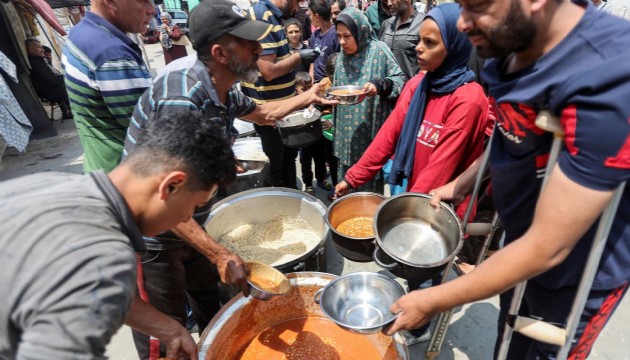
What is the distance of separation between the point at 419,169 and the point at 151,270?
191 cm

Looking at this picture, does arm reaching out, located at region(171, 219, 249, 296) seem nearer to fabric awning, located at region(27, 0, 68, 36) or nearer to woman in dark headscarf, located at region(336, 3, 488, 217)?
woman in dark headscarf, located at region(336, 3, 488, 217)

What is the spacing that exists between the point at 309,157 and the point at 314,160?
16 cm

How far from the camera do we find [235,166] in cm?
138

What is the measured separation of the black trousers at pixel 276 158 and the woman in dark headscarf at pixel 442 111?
176cm

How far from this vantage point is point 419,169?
8.08 feet

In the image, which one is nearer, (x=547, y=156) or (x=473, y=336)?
(x=547, y=156)

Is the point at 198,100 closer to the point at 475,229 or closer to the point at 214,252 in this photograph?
the point at 214,252

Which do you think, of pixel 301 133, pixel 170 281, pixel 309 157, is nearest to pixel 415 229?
pixel 170 281

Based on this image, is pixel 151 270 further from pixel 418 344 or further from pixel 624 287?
pixel 624 287

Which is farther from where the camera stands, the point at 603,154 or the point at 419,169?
the point at 419,169

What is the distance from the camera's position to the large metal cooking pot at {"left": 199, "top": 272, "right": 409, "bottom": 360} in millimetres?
2037

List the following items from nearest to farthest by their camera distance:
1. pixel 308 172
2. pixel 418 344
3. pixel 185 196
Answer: pixel 185 196 → pixel 418 344 → pixel 308 172

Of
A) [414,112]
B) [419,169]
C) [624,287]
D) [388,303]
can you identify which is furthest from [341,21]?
[624,287]

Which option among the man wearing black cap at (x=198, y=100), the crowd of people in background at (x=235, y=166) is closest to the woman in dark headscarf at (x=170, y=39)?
the crowd of people in background at (x=235, y=166)
